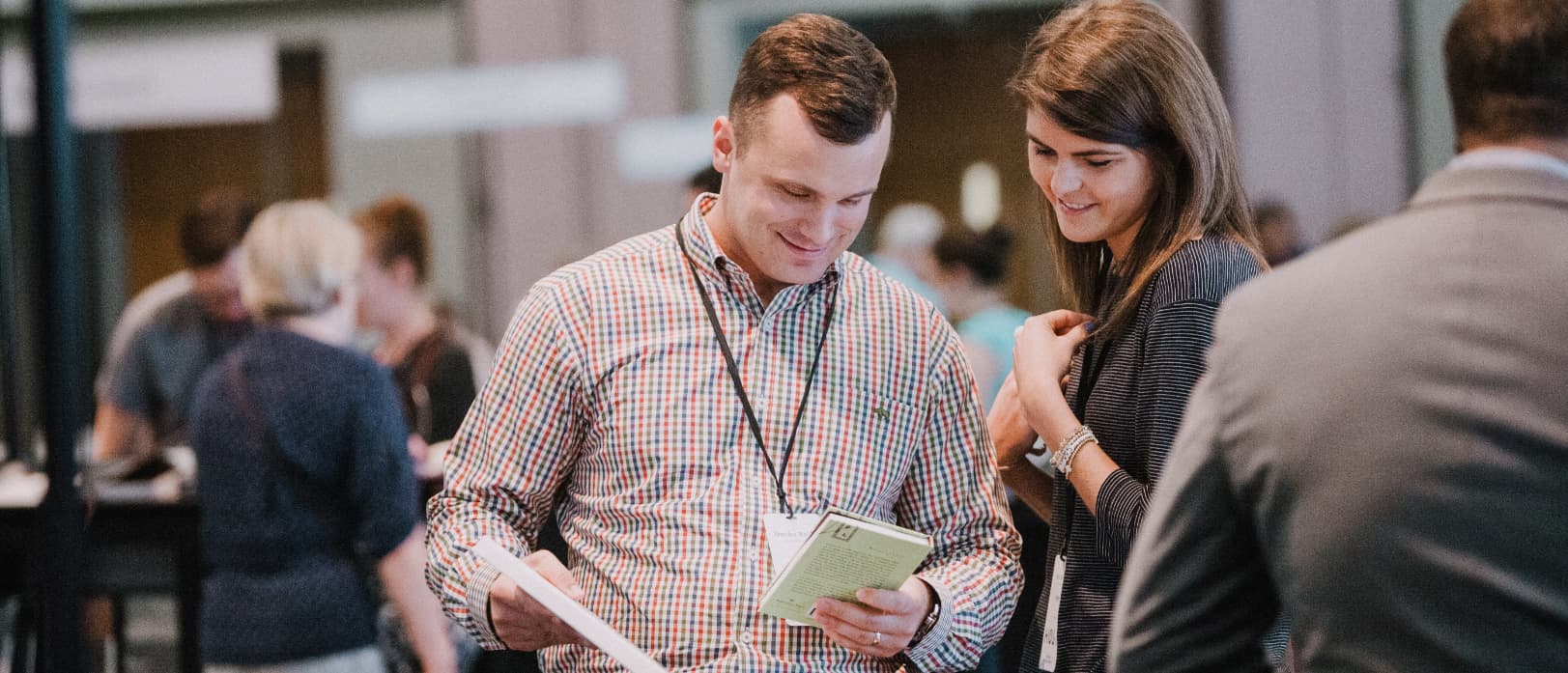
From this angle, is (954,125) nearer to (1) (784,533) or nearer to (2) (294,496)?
(2) (294,496)

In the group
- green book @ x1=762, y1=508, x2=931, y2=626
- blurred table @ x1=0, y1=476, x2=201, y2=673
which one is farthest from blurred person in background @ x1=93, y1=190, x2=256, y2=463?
green book @ x1=762, y1=508, x2=931, y2=626

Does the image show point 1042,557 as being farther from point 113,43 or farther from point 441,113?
point 113,43

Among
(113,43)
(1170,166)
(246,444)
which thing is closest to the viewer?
(1170,166)

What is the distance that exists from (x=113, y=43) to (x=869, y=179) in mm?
7011

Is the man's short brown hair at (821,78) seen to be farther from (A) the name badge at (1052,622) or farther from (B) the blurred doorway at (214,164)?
(B) the blurred doorway at (214,164)

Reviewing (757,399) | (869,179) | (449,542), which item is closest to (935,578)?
(757,399)

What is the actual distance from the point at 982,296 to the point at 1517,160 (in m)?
4.11

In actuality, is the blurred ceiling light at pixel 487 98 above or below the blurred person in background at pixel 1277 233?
above

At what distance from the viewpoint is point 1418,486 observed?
1184mm

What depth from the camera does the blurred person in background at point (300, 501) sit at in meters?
2.92

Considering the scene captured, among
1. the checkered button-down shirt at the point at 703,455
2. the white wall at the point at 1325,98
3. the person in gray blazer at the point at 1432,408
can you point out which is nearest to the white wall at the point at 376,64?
the white wall at the point at 1325,98

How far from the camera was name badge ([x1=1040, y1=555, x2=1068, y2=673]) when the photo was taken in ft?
6.01

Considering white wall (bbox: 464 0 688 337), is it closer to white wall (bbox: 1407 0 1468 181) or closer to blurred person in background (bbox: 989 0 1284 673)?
white wall (bbox: 1407 0 1468 181)

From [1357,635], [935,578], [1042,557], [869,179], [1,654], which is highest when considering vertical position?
[869,179]
